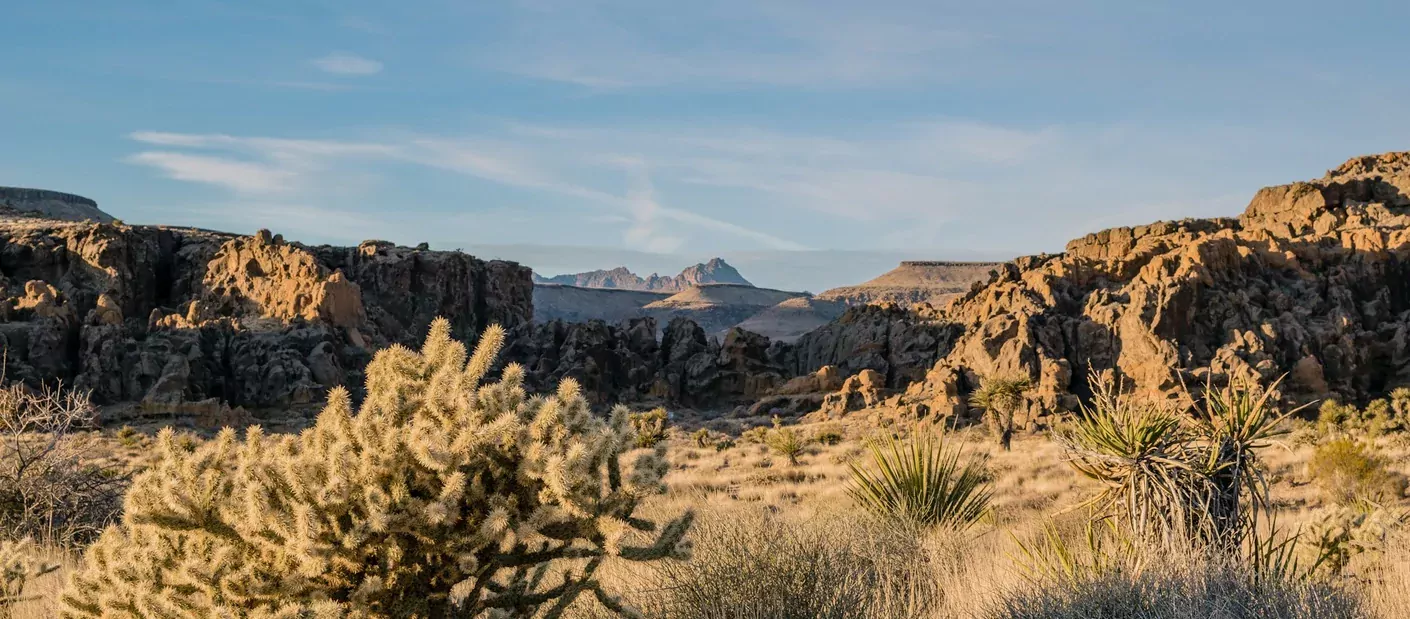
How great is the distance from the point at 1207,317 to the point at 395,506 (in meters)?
45.2

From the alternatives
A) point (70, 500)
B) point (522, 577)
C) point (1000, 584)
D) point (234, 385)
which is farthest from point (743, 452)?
point (234, 385)

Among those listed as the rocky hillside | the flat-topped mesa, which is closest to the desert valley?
the flat-topped mesa

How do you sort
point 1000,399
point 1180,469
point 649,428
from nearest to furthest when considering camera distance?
point 1180,469 → point 649,428 → point 1000,399

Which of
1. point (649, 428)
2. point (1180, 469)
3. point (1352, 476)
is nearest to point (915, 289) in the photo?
point (649, 428)

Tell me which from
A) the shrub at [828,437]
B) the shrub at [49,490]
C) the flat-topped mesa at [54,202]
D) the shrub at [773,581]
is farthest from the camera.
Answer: the flat-topped mesa at [54,202]

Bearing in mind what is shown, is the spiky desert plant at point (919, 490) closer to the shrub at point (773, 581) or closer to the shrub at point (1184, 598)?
the shrub at point (773, 581)

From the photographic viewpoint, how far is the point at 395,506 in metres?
3.86

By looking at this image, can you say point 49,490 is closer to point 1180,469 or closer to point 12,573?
point 12,573

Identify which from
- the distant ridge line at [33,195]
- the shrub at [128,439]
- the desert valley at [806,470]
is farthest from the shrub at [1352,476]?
the distant ridge line at [33,195]

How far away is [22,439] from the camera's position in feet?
31.6

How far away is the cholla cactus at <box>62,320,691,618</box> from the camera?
12.5ft

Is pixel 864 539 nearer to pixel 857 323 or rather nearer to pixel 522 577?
pixel 522 577

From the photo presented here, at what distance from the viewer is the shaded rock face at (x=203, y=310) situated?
47406 millimetres

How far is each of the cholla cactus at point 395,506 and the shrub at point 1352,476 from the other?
1379cm
